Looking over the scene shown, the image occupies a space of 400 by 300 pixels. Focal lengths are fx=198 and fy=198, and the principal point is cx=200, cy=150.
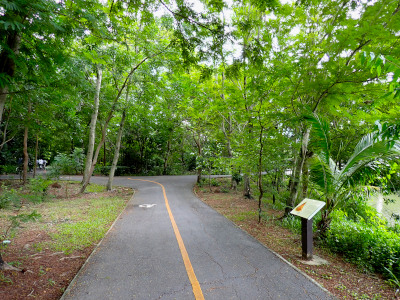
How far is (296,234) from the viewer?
5930 millimetres

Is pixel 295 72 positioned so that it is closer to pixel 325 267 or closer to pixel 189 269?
pixel 325 267

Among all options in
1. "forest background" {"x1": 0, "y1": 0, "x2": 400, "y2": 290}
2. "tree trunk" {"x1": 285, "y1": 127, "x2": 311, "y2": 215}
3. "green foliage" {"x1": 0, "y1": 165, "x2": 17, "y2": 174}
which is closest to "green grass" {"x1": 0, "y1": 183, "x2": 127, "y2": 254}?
"forest background" {"x1": 0, "y1": 0, "x2": 400, "y2": 290}

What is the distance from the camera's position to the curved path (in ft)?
10.1

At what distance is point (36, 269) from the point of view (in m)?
3.65

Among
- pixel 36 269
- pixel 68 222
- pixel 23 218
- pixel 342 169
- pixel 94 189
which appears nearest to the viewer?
pixel 23 218

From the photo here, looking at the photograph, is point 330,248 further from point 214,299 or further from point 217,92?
point 217,92

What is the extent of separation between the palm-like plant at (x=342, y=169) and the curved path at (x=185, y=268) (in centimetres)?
213

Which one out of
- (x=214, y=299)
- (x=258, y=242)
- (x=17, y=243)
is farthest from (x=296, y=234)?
(x=17, y=243)

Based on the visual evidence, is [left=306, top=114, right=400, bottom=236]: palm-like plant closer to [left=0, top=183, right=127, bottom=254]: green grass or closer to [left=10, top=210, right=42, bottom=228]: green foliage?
[left=10, top=210, right=42, bottom=228]: green foliage

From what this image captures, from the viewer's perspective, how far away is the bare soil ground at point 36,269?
3.02m

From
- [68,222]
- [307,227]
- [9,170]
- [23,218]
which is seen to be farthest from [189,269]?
[9,170]

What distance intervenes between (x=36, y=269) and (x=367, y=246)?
A: 677 centimetres

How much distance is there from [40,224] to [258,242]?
21.7 ft

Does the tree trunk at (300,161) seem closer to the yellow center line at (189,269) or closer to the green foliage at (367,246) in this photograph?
the green foliage at (367,246)
